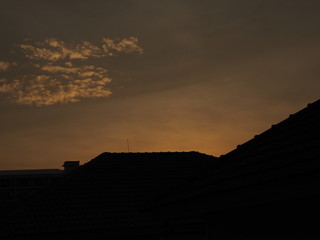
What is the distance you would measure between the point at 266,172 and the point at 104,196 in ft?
45.3

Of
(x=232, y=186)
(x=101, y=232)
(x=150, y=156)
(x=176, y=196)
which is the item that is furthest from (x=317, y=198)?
(x=150, y=156)

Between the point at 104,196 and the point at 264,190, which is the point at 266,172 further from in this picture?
the point at 104,196

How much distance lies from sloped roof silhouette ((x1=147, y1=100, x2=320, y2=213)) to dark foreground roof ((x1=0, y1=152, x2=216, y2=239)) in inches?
344

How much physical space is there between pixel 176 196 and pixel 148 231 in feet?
31.6

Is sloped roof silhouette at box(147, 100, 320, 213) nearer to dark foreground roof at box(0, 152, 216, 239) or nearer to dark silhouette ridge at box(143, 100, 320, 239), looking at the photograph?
dark silhouette ridge at box(143, 100, 320, 239)

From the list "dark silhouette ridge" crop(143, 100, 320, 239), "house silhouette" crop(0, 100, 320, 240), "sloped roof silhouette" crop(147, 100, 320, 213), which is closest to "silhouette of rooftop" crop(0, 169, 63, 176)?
"house silhouette" crop(0, 100, 320, 240)

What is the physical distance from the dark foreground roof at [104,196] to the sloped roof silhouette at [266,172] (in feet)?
28.7

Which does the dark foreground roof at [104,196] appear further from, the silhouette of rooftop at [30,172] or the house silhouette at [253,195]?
the silhouette of rooftop at [30,172]

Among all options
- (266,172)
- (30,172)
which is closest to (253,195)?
(266,172)

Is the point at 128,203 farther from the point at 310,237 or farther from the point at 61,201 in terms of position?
the point at 310,237

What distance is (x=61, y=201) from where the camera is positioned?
60.7 ft

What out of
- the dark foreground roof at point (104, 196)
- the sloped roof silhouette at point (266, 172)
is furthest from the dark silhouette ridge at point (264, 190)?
the dark foreground roof at point (104, 196)

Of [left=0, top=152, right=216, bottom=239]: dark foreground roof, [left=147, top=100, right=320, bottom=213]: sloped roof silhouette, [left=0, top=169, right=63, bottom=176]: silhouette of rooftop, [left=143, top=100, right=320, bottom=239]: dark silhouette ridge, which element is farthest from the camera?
[left=0, top=169, right=63, bottom=176]: silhouette of rooftop

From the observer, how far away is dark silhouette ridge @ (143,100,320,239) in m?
5.36
